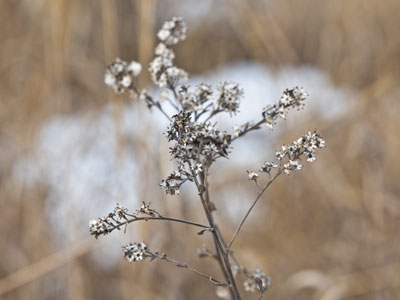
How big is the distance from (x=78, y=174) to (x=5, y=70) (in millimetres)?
797

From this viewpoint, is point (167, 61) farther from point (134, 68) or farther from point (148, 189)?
point (148, 189)

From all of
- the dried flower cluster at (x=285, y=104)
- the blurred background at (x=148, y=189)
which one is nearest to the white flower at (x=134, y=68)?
the dried flower cluster at (x=285, y=104)

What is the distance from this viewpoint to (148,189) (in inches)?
60.9

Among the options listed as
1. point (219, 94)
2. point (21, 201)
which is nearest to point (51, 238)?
point (21, 201)

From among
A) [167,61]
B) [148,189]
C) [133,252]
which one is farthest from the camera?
[148,189]

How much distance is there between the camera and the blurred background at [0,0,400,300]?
1586 mm

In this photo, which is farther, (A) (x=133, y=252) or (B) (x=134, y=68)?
(B) (x=134, y=68)

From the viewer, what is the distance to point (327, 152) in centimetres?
225

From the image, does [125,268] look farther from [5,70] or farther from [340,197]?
[5,70]

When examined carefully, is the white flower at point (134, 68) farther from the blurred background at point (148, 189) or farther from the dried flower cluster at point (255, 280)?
the blurred background at point (148, 189)

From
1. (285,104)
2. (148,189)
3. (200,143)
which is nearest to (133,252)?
(200,143)

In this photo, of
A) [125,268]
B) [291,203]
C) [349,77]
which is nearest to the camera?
[125,268]

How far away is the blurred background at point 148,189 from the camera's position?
159cm

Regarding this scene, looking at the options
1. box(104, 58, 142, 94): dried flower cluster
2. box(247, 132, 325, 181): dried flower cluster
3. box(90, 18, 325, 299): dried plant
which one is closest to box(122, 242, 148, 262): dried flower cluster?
box(90, 18, 325, 299): dried plant
